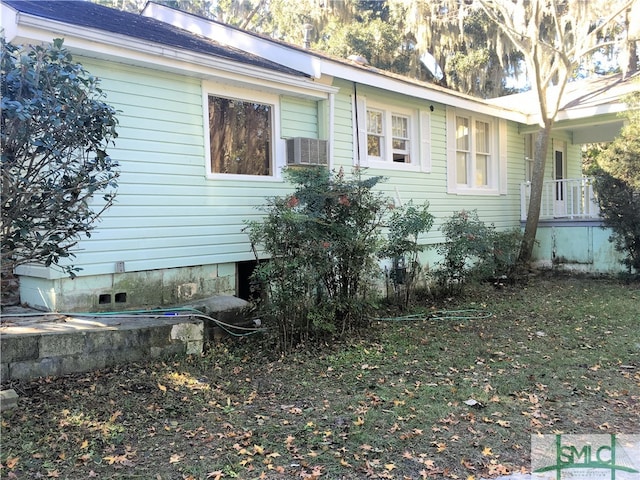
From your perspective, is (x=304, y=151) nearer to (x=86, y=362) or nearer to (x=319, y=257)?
(x=319, y=257)

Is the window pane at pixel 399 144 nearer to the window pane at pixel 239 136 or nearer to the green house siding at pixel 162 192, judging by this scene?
the window pane at pixel 239 136

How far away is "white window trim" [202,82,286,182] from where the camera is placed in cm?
684

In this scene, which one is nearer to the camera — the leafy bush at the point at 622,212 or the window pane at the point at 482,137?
the leafy bush at the point at 622,212

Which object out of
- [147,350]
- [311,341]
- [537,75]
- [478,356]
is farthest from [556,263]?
[147,350]

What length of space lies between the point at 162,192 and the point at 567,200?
33.2ft

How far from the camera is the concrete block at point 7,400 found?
375cm

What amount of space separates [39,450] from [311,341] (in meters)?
3.15

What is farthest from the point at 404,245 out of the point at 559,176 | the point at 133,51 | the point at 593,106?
the point at 559,176

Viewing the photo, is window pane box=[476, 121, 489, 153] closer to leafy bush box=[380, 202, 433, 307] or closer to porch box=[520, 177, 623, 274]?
porch box=[520, 177, 623, 274]

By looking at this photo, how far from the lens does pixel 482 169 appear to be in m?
11.9

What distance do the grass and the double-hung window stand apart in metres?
2.71

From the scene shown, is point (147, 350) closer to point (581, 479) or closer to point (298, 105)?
point (581, 479)

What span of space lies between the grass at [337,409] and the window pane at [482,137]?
634cm

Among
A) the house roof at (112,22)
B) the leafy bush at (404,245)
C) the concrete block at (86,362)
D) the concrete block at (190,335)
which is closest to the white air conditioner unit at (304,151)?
the house roof at (112,22)
